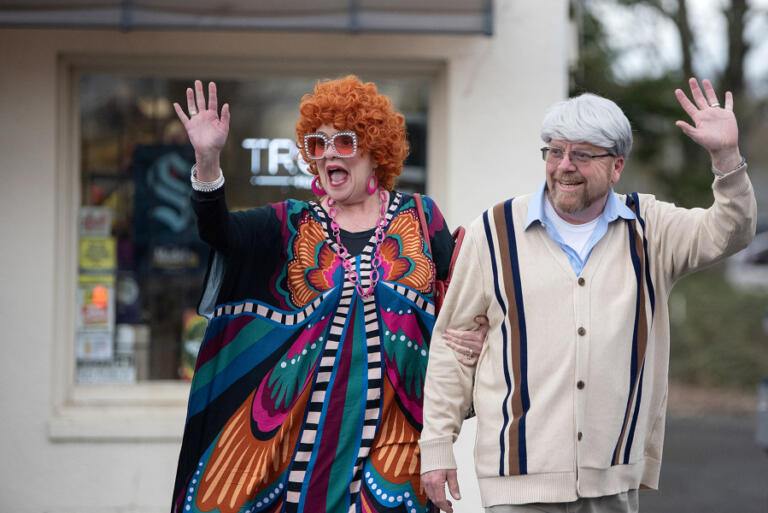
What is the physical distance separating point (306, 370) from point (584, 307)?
111 cm

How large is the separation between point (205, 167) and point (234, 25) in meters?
2.16

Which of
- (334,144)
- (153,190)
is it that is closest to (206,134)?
(334,144)

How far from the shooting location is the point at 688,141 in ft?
48.1

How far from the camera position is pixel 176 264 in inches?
243

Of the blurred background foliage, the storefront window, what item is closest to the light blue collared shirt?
the storefront window

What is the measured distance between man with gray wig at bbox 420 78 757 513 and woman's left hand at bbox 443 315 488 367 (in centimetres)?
3

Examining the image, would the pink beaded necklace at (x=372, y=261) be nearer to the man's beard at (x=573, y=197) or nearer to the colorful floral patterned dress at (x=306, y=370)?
the colorful floral patterned dress at (x=306, y=370)

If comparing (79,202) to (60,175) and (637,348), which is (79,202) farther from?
(637,348)

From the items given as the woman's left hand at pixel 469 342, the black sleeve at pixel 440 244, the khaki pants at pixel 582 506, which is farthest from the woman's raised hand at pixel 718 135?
the black sleeve at pixel 440 244

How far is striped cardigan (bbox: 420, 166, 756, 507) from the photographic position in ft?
9.60

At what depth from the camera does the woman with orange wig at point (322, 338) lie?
3566 mm

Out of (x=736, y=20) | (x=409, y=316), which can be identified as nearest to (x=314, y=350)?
(x=409, y=316)

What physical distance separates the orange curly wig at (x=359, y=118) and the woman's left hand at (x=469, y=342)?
2.90 feet

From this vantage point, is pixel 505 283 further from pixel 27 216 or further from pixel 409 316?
pixel 27 216
